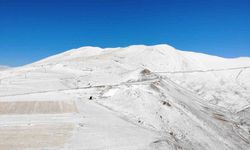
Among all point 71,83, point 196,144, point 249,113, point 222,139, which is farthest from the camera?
point 249,113

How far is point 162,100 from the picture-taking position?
20.3 meters

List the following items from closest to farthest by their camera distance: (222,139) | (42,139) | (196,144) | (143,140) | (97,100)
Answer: (42,139) < (143,140) < (196,144) < (222,139) < (97,100)

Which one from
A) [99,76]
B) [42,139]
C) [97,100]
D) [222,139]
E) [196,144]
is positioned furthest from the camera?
[99,76]

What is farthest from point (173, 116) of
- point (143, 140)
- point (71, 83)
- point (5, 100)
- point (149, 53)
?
point (149, 53)

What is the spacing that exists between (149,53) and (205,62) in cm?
1200

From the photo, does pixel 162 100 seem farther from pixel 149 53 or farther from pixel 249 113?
pixel 149 53

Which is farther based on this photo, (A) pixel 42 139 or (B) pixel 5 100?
(B) pixel 5 100

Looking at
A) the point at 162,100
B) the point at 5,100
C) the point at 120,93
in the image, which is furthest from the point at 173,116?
the point at 5,100

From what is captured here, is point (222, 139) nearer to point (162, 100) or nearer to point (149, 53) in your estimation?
point (162, 100)

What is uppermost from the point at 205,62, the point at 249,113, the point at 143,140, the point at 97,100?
the point at 205,62

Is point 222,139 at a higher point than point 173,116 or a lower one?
lower

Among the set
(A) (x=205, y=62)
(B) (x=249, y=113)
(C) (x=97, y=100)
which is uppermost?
(A) (x=205, y=62)

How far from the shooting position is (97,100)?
1947 cm

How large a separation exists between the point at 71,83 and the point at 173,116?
1456cm
